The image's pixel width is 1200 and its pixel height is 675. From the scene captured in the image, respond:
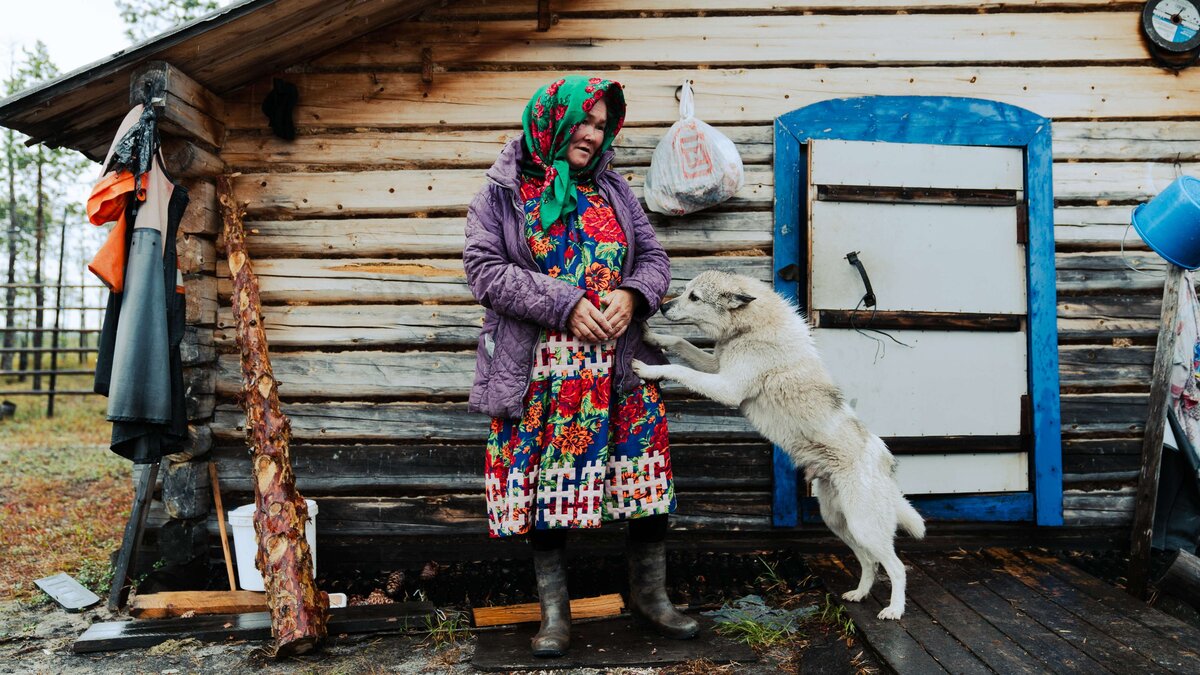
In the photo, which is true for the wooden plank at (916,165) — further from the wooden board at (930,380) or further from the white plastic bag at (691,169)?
the wooden board at (930,380)

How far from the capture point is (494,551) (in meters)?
4.23

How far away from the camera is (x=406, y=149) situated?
4.17 m

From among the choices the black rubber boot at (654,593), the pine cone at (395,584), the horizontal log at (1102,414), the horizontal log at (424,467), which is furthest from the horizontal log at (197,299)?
the horizontal log at (1102,414)

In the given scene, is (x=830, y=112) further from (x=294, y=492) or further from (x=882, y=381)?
(x=294, y=492)

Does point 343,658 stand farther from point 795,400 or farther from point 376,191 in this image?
point 376,191

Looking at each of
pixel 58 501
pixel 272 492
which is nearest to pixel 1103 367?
pixel 272 492

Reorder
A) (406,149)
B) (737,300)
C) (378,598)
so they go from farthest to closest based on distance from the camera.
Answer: (406,149) < (378,598) < (737,300)

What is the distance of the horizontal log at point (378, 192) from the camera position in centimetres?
415

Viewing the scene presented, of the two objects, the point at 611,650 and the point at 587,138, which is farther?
the point at 611,650

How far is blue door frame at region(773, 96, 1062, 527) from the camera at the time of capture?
4160 mm

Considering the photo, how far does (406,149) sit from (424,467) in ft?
5.95

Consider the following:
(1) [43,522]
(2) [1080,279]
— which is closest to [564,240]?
(2) [1080,279]

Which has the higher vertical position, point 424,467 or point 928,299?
point 928,299

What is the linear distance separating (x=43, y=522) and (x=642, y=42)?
5.48m
